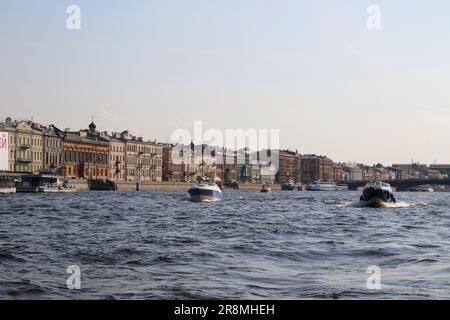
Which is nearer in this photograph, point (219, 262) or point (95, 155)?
point (219, 262)

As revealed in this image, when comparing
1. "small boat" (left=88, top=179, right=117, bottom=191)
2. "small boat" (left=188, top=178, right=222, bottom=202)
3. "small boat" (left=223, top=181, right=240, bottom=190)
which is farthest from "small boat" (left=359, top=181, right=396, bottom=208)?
"small boat" (left=223, top=181, right=240, bottom=190)

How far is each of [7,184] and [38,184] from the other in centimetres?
350

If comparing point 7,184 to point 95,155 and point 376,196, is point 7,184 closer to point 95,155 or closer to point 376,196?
point 95,155

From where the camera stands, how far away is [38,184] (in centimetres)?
9225

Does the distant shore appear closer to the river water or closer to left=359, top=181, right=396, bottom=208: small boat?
left=359, top=181, right=396, bottom=208: small boat

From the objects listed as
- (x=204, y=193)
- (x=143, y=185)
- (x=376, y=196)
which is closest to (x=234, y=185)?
(x=143, y=185)

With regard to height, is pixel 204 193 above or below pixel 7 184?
below

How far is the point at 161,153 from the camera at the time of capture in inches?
6270

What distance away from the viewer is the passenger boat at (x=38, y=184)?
9088 centimetres

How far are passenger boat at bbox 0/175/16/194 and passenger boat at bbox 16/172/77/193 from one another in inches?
37.9

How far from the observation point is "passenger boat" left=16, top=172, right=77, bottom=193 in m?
90.9

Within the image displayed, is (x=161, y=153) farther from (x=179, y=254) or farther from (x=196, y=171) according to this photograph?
(x=179, y=254)

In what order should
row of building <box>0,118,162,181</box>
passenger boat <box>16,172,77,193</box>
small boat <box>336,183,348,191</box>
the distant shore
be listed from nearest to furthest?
passenger boat <box>16,172,77,193</box> → row of building <box>0,118,162,181</box> → the distant shore → small boat <box>336,183,348,191</box>

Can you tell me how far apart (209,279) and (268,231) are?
13.4 meters
